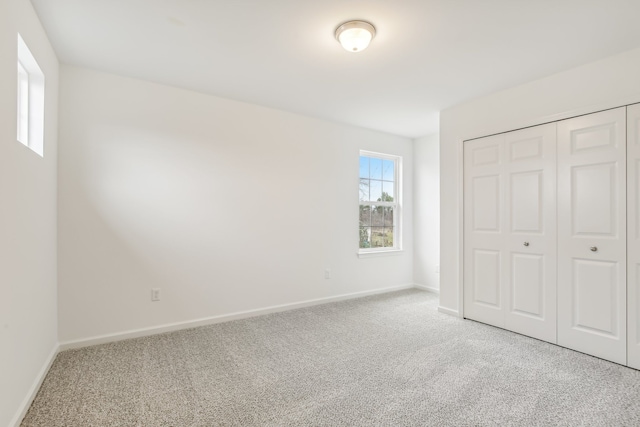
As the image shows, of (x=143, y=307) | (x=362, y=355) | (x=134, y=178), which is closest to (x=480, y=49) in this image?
(x=362, y=355)

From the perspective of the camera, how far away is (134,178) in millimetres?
2941

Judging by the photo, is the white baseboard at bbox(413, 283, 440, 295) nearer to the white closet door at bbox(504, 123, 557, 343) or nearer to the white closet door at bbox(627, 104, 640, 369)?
the white closet door at bbox(504, 123, 557, 343)

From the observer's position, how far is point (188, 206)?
3213mm

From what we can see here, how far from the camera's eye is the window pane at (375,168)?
4.80 m

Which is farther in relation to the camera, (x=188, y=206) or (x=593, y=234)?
(x=188, y=206)

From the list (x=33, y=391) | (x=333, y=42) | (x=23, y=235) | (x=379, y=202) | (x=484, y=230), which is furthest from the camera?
(x=379, y=202)

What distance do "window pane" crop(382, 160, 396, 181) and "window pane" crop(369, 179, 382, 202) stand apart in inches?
6.8

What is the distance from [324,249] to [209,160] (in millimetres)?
1816

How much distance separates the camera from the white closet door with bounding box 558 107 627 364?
2.46m

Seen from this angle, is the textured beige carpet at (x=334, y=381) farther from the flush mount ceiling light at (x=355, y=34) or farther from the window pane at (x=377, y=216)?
the flush mount ceiling light at (x=355, y=34)

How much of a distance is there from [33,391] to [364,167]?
4114 millimetres

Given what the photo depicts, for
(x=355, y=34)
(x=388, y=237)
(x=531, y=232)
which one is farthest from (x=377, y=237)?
(x=355, y=34)

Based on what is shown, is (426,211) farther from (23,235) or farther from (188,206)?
(23,235)

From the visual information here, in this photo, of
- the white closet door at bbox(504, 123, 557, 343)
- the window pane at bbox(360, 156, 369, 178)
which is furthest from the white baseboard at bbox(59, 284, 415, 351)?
the white closet door at bbox(504, 123, 557, 343)
